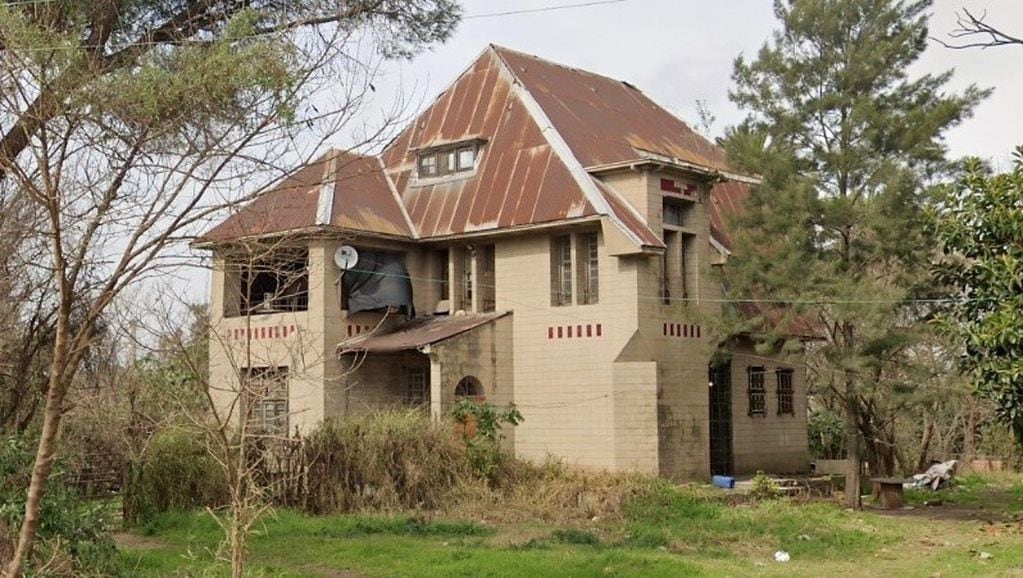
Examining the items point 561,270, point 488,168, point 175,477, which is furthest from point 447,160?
point 175,477

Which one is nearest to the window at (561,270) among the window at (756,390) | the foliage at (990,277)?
the window at (756,390)

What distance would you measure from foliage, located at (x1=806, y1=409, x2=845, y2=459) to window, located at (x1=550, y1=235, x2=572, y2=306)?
11517 millimetres

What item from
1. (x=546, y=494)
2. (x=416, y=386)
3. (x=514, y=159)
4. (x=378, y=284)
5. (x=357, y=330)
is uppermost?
(x=514, y=159)

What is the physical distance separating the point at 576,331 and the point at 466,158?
5362mm

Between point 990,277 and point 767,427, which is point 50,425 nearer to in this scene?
point 990,277

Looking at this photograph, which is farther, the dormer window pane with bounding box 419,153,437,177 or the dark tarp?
the dormer window pane with bounding box 419,153,437,177

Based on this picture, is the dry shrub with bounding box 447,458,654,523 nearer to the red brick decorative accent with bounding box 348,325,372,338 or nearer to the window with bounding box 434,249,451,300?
the red brick decorative accent with bounding box 348,325,372,338

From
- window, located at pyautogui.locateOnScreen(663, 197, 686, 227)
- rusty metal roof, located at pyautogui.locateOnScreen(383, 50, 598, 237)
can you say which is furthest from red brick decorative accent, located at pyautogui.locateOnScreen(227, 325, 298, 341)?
window, located at pyautogui.locateOnScreen(663, 197, 686, 227)

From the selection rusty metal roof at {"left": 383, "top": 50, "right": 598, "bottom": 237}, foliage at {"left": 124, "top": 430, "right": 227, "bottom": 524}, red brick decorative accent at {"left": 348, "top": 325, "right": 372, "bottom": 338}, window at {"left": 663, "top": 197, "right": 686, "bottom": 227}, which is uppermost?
rusty metal roof at {"left": 383, "top": 50, "right": 598, "bottom": 237}

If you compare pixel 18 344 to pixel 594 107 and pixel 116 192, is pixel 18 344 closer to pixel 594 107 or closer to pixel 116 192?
pixel 116 192

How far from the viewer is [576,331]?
22891 mm

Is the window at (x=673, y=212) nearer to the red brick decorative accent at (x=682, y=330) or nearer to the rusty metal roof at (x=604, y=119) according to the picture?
the rusty metal roof at (x=604, y=119)

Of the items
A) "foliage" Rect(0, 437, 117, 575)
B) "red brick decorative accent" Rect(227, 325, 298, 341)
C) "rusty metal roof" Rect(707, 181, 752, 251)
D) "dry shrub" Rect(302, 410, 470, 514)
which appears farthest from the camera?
"rusty metal roof" Rect(707, 181, 752, 251)

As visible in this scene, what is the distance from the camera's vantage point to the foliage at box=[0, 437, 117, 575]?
34.3 feet
